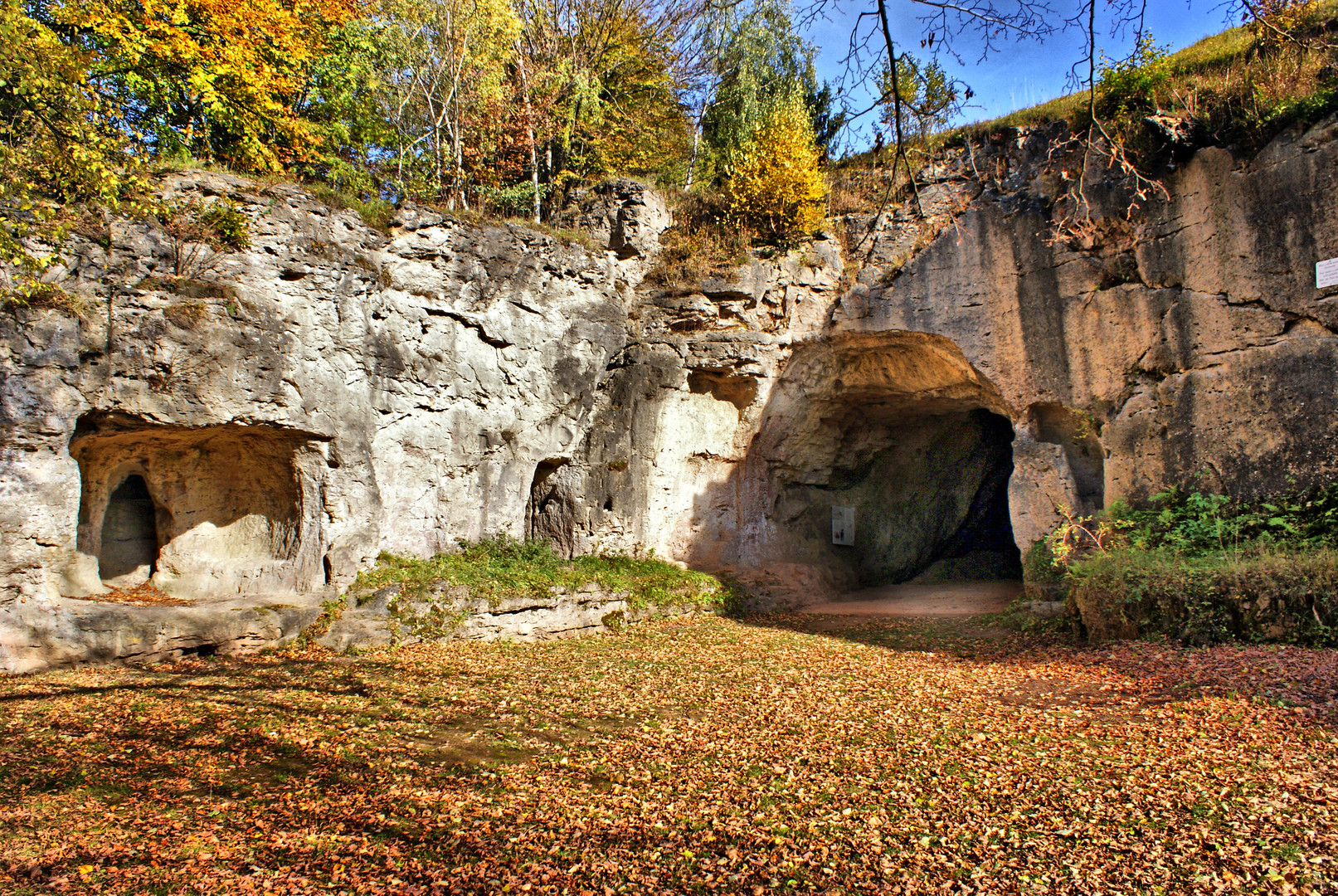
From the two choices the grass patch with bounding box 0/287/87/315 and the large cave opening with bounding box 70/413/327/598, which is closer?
the grass patch with bounding box 0/287/87/315

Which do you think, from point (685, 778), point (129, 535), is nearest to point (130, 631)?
point (129, 535)

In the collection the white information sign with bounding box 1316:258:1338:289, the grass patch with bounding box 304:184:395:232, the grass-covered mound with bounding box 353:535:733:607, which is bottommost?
the grass-covered mound with bounding box 353:535:733:607

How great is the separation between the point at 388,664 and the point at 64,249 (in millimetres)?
6241

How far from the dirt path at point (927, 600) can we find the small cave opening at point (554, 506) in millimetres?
5050

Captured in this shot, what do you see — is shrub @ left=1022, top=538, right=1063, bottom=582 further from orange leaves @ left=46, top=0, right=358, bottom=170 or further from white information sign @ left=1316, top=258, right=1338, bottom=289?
orange leaves @ left=46, top=0, right=358, bottom=170

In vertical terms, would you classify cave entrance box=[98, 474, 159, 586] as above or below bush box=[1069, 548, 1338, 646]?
above

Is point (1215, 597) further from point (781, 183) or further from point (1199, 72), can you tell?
point (781, 183)

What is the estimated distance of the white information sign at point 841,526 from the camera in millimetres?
16609

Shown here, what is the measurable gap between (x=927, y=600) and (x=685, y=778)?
1086cm

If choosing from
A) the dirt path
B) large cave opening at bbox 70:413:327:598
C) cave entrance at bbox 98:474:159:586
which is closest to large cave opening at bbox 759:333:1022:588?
the dirt path

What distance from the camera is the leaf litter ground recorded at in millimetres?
3607

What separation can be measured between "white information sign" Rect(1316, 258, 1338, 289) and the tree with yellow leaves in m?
8.00

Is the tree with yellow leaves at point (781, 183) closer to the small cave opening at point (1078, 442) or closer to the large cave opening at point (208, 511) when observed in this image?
the small cave opening at point (1078, 442)

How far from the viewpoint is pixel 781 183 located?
46.8 ft
